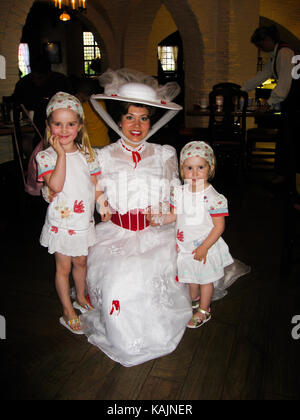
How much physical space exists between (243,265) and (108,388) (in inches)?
52.9

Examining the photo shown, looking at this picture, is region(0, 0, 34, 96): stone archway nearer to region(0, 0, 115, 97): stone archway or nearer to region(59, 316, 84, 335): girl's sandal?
region(0, 0, 115, 97): stone archway

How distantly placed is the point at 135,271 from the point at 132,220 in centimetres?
29

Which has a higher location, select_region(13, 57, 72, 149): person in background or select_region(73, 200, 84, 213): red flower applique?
select_region(13, 57, 72, 149): person in background

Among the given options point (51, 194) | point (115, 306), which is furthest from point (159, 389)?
point (51, 194)

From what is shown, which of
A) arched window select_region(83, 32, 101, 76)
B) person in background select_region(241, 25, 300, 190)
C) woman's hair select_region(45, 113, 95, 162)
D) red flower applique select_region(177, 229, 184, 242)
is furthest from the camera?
arched window select_region(83, 32, 101, 76)

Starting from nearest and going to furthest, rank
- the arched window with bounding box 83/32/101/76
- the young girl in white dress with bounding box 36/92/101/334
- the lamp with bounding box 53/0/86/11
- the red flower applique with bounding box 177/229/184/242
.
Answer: the young girl in white dress with bounding box 36/92/101/334
the red flower applique with bounding box 177/229/184/242
the lamp with bounding box 53/0/86/11
the arched window with bounding box 83/32/101/76

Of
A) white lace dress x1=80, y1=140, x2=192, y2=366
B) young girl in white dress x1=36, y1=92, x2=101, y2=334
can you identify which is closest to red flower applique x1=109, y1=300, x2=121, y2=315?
white lace dress x1=80, y1=140, x2=192, y2=366

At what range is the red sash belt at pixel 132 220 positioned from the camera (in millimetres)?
1880

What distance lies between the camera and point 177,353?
1.75 metres

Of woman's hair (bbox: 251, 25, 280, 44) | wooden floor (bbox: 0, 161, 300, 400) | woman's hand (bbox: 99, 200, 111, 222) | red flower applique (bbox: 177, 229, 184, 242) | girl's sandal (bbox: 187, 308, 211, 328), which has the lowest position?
wooden floor (bbox: 0, 161, 300, 400)

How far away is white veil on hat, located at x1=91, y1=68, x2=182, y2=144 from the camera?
5.66 ft

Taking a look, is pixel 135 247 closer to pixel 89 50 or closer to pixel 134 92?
pixel 134 92
